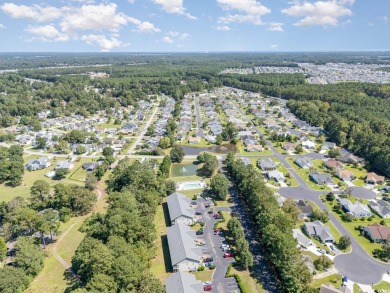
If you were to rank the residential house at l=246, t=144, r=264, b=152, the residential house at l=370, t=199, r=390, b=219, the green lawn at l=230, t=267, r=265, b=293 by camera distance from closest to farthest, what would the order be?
the green lawn at l=230, t=267, r=265, b=293, the residential house at l=370, t=199, r=390, b=219, the residential house at l=246, t=144, r=264, b=152

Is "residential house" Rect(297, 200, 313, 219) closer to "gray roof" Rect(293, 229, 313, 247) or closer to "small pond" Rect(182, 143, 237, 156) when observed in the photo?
"gray roof" Rect(293, 229, 313, 247)

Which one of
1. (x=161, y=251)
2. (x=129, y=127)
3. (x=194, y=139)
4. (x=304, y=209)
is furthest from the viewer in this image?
(x=129, y=127)

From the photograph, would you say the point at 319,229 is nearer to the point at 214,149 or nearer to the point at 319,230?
the point at 319,230

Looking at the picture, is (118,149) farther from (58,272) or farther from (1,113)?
(1,113)

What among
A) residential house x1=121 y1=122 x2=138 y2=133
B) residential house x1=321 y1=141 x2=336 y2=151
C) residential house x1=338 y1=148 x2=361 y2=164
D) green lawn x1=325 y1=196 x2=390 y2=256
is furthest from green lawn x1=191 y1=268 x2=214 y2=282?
residential house x1=121 y1=122 x2=138 y2=133

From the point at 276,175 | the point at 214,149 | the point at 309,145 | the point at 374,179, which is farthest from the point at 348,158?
the point at 214,149

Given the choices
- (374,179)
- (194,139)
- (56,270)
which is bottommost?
(56,270)

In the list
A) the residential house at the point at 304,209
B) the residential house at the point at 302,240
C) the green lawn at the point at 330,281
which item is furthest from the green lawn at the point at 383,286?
the residential house at the point at 304,209
